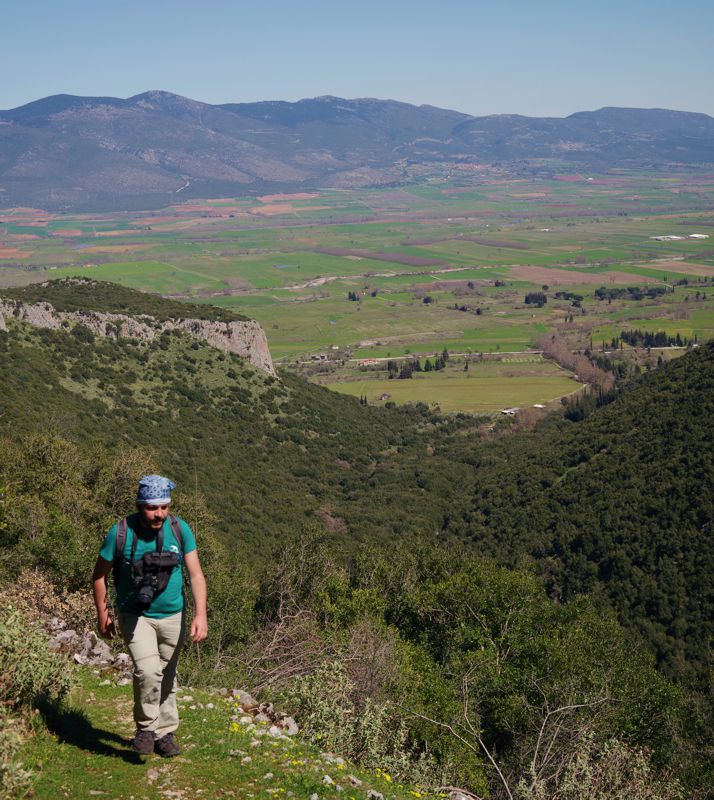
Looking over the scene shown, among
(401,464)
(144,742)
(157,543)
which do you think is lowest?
(401,464)

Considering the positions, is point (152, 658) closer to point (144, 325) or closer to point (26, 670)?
point (26, 670)

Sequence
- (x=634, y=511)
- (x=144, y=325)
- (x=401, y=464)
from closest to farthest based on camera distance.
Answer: (x=634, y=511) < (x=144, y=325) < (x=401, y=464)

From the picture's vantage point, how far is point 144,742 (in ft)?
32.9

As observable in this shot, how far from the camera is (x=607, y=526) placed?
48719mm

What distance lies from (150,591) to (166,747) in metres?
2.34

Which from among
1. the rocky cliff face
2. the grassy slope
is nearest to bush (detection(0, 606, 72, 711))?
the grassy slope

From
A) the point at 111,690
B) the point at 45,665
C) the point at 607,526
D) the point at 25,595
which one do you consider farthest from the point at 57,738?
the point at 607,526

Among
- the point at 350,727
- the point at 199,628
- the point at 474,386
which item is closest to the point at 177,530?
the point at 199,628

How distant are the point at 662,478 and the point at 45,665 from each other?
4582cm

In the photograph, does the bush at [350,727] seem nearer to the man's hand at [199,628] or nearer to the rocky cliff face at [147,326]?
the man's hand at [199,628]

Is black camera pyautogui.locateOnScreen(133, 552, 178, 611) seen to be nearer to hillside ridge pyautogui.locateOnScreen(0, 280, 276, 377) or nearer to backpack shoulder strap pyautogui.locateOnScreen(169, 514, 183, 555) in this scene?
backpack shoulder strap pyautogui.locateOnScreen(169, 514, 183, 555)

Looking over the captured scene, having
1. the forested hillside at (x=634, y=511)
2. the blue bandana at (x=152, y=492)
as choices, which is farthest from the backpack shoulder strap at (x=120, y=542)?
the forested hillside at (x=634, y=511)

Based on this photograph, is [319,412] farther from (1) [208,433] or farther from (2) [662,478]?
(2) [662,478]

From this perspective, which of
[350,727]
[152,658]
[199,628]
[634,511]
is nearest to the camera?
[152,658]
